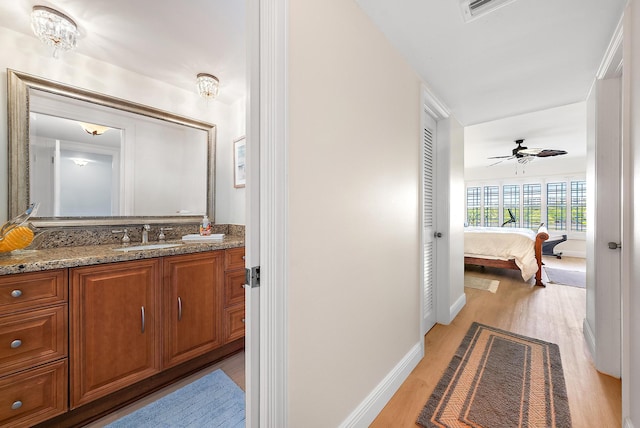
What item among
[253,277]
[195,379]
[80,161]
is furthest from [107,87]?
[195,379]

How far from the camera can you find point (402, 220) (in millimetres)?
1690

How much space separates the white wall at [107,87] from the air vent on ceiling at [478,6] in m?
1.90

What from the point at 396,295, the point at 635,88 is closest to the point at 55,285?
the point at 396,295

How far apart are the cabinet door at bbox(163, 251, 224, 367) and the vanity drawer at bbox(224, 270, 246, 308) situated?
48mm

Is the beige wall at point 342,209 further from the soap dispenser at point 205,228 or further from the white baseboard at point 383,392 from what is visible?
the soap dispenser at point 205,228

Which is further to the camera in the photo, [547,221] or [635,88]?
[547,221]

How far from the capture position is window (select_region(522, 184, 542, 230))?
264 inches

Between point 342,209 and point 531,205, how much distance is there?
8049 mm

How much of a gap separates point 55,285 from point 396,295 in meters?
1.89

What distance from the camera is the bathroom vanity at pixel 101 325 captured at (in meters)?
1.16

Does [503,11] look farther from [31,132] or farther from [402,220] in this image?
[31,132]

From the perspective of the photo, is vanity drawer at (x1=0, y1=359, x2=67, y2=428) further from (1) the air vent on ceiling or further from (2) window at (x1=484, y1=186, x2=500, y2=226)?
(2) window at (x1=484, y1=186, x2=500, y2=226)

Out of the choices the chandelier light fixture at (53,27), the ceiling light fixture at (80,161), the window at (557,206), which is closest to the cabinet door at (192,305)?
the ceiling light fixture at (80,161)

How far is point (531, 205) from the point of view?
6805mm
